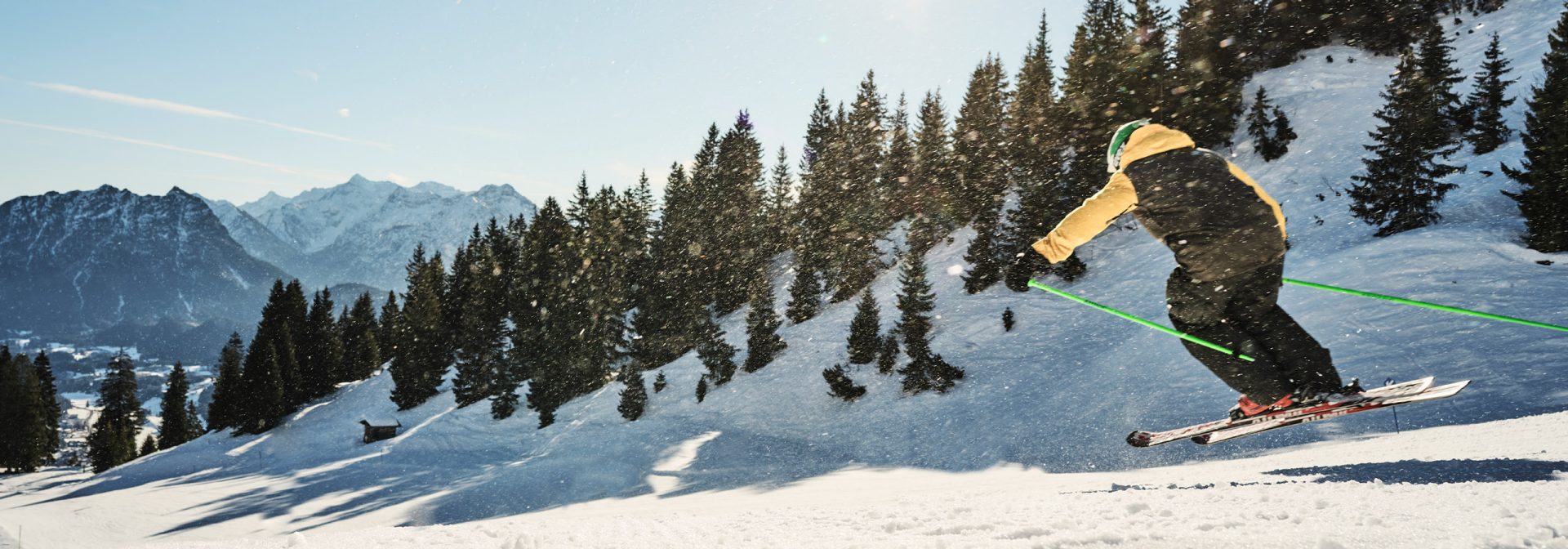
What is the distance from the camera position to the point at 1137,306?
71.2 feet

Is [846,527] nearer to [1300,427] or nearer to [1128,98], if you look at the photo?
[1300,427]

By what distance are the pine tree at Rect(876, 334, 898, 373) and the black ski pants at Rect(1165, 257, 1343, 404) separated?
63.5 ft

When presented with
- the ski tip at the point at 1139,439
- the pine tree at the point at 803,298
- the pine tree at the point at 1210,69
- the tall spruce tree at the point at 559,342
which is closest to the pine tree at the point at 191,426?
the tall spruce tree at the point at 559,342

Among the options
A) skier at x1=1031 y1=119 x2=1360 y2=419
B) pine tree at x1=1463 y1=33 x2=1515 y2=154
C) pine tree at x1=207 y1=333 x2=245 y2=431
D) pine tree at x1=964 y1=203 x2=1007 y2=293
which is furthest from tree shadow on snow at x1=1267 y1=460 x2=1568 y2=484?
pine tree at x1=207 y1=333 x2=245 y2=431

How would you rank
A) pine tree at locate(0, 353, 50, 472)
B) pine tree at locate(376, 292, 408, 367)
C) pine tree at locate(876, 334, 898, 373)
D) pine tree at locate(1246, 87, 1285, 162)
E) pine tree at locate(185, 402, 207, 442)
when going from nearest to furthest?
pine tree at locate(876, 334, 898, 373) < pine tree at locate(1246, 87, 1285, 162) < pine tree at locate(0, 353, 50, 472) < pine tree at locate(376, 292, 408, 367) < pine tree at locate(185, 402, 207, 442)

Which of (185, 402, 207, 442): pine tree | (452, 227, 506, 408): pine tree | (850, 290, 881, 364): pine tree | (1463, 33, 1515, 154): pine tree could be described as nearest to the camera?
(1463, 33, 1515, 154): pine tree

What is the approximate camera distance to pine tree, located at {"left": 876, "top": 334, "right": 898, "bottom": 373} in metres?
25.1

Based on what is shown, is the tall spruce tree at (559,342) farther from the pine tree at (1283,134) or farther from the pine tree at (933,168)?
the pine tree at (1283,134)

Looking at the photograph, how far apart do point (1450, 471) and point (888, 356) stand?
67.4 ft

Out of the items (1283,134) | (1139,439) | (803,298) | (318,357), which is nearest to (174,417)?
(318,357)

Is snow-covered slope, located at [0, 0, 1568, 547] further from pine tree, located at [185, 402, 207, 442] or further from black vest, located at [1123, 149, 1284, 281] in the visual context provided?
pine tree, located at [185, 402, 207, 442]

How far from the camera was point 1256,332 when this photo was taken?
566 centimetres

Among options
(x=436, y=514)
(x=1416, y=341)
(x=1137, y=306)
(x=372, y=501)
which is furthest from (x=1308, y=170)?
(x=372, y=501)

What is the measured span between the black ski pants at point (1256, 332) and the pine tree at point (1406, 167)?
1760 centimetres
